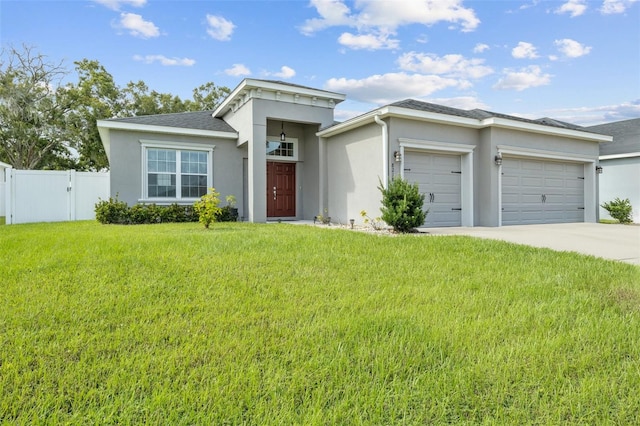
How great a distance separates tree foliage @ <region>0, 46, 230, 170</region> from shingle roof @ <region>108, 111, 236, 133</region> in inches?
508

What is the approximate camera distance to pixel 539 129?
35.3ft

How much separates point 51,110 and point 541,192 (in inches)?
1035

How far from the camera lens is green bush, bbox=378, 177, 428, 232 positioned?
7672mm

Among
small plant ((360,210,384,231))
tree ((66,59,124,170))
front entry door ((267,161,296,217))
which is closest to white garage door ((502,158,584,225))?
small plant ((360,210,384,231))

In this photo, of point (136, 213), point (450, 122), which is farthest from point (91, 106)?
point (450, 122)

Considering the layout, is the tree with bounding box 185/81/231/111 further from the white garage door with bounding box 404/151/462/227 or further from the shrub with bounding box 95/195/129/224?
the white garage door with bounding box 404/151/462/227

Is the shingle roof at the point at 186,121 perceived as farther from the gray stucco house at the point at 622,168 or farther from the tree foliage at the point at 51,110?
the gray stucco house at the point at 622,168

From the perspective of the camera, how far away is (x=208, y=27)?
1068 centimetres

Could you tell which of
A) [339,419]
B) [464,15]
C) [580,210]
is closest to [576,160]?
[580,210]

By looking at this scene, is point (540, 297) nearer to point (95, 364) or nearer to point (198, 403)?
point (198, 403)

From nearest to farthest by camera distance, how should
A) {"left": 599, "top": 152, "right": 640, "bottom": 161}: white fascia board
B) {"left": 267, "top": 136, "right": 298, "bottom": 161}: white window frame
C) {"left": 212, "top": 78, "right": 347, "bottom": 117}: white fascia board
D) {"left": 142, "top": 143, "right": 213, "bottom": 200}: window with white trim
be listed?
{"left": 212, "top": 78, "right": 347, "bottom": 117}: white fascia board → {"left": 142, "top": 143, "right": 213, "bottom": 200}: window with white trim → {"left": 267, "top": 136, "right": 298, "bottom": 161}: white window frame → {"left": 599, "top": 152, "right": 640, "bottom": 161}: white fascia board

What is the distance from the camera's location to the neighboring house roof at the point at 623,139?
47.6 feet

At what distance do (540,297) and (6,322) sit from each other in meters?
4.66

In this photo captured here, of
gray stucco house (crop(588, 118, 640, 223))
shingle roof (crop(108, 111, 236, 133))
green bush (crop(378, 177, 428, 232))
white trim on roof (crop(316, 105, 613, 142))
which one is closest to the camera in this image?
green bush (crop(378, 177, 428, 232))
